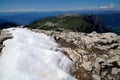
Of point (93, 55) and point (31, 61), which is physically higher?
point (31, 61)

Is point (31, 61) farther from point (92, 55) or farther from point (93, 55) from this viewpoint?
point (93, 55)

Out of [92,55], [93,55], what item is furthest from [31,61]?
[93,55]

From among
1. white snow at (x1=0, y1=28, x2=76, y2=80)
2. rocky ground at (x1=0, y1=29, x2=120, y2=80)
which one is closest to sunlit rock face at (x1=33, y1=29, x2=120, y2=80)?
rocky ground at (x1=0, y1=29, x2=120, y2=80)

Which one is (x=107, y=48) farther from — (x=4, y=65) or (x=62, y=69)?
(x=4, y=65)

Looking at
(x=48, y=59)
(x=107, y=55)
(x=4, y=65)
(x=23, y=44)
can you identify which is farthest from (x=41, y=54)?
(x=107, y=55)

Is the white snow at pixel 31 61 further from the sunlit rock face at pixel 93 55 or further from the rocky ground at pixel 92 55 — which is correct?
the sunlit rock face at pixel 93 55

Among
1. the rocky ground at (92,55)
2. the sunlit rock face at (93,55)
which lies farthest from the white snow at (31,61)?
the sunlit rock face at (93,55)

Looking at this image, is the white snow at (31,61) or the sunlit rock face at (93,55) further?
the sunlit rock face at (93,55)
